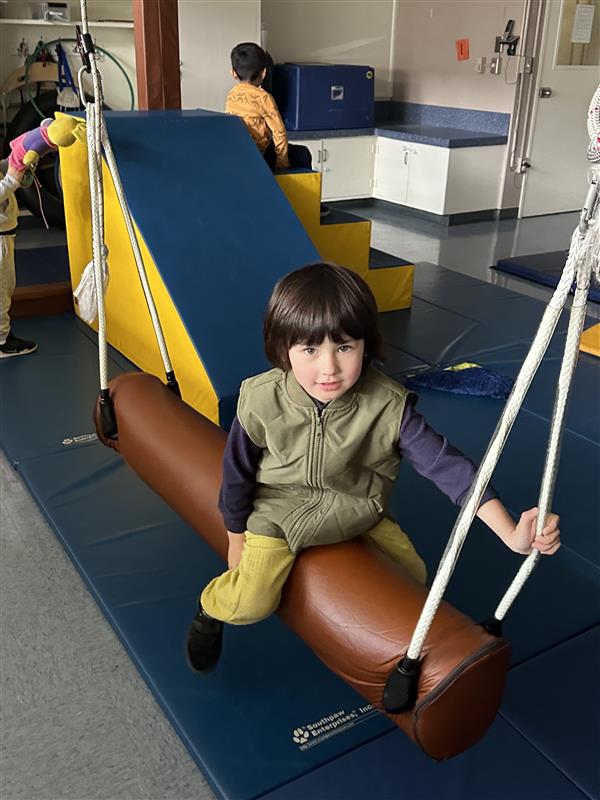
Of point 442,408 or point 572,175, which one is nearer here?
point 442,408

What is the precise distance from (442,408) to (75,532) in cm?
148

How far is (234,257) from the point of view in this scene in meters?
3.10

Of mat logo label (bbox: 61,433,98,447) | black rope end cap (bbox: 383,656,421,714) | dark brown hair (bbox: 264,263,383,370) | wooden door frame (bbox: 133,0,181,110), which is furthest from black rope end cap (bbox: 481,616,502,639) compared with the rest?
wooden door frame (bbox: 133,0,181,110)

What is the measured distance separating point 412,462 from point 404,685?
1.24 ft

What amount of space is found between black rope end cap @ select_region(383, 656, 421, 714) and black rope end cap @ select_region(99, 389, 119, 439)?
1106mm

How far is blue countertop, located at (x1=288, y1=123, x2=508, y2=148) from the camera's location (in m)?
6.21

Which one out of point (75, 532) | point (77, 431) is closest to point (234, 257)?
point (77, 431)

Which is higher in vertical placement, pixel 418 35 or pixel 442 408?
pixel 418 35

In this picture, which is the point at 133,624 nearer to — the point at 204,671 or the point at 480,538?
the point at 204,671

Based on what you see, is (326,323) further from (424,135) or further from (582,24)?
(582,24)

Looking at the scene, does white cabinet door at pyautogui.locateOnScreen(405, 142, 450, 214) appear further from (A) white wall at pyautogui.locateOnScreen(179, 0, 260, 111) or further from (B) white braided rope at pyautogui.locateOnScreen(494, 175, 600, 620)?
(B) white braided rope at pyautogui.locateOnScreen(494, 175, 600, 620)

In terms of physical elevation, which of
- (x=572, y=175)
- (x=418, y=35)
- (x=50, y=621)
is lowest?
(x=50, y=621)

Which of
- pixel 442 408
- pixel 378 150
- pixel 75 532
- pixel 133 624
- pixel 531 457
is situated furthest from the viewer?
pixel 378 150

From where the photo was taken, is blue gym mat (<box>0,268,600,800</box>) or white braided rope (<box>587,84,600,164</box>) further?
blue gym mat (<box>0,268,600,800</box>)
